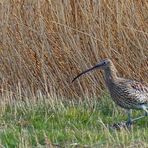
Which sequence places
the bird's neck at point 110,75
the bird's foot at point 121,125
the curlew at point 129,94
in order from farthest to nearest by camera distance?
the bird's neck at point 110,75
the curlew at point 129,94
the bird's foot at point 121,125

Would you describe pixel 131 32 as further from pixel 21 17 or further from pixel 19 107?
pixel 19 107

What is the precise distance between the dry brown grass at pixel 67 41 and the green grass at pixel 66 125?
1189 millimetres

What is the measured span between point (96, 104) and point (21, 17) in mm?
2254

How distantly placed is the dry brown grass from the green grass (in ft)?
3.90

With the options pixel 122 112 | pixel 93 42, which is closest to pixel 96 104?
pixel 122 112

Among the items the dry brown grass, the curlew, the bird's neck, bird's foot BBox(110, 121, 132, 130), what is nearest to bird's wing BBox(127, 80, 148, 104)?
the curlew

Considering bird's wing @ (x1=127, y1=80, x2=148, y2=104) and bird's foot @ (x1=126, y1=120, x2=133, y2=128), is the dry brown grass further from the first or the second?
bird's foot @ (x1=126, y1=120, x2=133, y2=128)

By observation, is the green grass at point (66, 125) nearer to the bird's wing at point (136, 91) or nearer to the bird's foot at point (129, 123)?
the bird's foot at point (129, 123)

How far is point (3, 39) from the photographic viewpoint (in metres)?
9.93

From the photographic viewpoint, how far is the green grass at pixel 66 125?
5.97m

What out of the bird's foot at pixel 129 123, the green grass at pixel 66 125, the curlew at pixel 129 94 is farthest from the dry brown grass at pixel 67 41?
the bird's foot at pixel 129 123

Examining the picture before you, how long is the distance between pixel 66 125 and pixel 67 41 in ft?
10.3

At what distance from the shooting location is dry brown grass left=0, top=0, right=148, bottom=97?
9.76 metres

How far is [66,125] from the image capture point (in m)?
6.93
